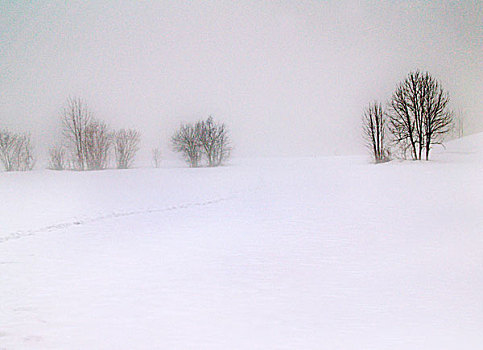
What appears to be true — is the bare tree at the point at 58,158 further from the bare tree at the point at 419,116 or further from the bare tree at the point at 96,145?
the bare tree at the point at 419,116

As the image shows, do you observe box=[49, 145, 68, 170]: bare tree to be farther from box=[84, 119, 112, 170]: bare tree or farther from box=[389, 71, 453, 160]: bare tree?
box=[389, 71, 453, 160]: bare tree

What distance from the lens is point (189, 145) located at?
24.1 metres

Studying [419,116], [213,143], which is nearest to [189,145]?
[213,143]

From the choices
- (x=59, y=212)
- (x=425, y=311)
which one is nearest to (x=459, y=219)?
(x=425, y=311)

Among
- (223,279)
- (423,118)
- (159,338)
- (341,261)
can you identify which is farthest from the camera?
(423,118)

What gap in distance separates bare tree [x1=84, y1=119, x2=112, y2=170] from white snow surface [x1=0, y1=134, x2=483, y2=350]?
9915 mm

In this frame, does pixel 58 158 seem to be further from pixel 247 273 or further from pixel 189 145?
pixel 247 273

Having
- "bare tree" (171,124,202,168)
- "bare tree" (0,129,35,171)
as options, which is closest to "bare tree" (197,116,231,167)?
"bare tree" (171,124,202,168)

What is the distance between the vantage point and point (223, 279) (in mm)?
4059

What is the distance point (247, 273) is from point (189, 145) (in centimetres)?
2056

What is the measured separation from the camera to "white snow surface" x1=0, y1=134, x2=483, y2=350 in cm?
274

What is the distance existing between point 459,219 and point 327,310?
555cm

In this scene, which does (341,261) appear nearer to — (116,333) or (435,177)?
(116,333)

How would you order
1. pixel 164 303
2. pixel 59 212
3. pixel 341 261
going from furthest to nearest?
pixel 59 212 → pixel 341 261 → pixel 164 303
